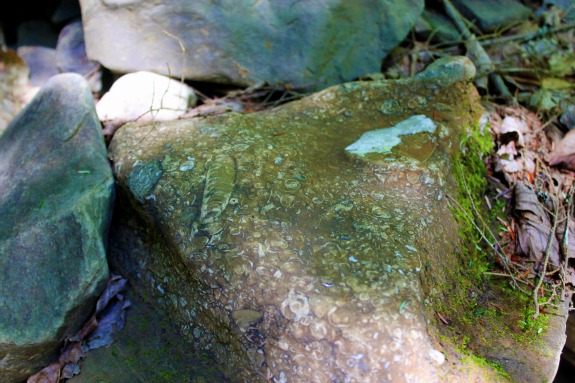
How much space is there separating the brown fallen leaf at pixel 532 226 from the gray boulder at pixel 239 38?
121cm

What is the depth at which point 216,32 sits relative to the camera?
2.61m

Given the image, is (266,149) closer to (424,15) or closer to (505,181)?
(505,181)

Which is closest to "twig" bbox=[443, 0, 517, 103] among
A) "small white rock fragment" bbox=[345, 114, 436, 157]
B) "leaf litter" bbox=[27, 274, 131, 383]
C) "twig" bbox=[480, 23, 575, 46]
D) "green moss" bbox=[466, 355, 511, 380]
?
"twig" bbox=[480, 23, 575, 46]

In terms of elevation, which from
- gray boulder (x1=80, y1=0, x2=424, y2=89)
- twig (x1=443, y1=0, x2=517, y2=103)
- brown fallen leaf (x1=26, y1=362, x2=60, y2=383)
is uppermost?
gray boulder (x1=80, y1=0, x2=424, y2=89)

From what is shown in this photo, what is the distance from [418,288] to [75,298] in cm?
131

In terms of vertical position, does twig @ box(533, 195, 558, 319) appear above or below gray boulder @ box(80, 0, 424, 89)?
below

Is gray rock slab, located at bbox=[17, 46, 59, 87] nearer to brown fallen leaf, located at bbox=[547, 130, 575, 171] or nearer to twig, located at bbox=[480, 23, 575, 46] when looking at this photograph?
twig, located at bbox=[480, 23, 575, 46]

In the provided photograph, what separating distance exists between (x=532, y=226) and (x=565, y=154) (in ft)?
2.22

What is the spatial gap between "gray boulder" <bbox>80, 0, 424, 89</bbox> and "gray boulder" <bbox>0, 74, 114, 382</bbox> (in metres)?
0.45

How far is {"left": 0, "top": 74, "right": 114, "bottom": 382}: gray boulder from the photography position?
1.81 meters

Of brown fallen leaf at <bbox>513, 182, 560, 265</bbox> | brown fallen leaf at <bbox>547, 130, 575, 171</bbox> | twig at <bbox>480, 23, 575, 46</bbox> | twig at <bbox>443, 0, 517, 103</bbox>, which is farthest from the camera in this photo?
twig at <bbox>480, 23, 575, 46</bbox>

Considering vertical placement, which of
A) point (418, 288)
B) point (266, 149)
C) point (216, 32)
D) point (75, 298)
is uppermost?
point (216, 32)

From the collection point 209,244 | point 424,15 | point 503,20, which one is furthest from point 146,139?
point 503,20

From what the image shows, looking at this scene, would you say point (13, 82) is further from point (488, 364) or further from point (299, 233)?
point (488, 364)
